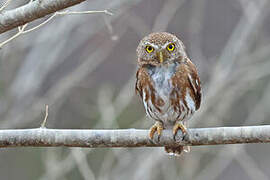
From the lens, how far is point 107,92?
8.54 m

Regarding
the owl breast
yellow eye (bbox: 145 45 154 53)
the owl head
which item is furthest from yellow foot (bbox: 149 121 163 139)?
yellow eye (bbox: 145 45 154 53)

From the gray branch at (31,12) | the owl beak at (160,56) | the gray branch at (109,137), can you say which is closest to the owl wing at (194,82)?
the owl beak at (160,56)

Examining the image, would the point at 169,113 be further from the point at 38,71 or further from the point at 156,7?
the point at 156,7

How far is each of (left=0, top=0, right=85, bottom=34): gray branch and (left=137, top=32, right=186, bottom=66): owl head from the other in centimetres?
188

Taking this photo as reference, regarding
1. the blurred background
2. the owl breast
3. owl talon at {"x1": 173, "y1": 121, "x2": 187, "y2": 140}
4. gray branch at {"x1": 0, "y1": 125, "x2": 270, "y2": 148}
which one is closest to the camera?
gray branch at {"x1": 0, "y1": 125, "x2": 270, "y2": 148}

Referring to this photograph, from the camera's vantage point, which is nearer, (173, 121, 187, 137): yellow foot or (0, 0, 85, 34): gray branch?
(0, 0, 85, 34): gray branch

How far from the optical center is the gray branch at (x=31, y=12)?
3559mm

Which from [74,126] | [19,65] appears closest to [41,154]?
[74,126]

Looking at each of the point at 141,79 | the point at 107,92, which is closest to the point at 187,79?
the point at 141,79

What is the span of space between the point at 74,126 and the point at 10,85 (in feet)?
5.18

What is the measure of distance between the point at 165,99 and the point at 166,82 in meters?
0.16

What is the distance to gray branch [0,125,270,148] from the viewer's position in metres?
4.23

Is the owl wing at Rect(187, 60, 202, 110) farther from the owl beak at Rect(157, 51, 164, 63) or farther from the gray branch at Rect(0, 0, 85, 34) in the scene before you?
the gray branch at Rect(0, 0, 85, 34)

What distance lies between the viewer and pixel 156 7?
1035 cm
